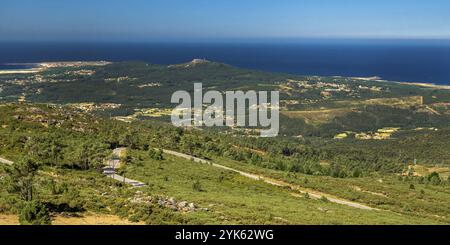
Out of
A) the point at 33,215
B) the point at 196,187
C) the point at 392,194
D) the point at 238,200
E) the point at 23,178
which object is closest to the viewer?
the point at 33,215

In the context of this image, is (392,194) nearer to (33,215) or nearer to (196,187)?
(196,187)

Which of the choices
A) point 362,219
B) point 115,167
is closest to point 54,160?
point 115,167

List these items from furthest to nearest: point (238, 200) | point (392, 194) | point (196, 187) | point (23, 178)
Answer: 1. point (392, 194)
2. point (196, 187)
3. point (238, 200)
4. point (23, 178)

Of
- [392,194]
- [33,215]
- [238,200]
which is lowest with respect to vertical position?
[392,194]

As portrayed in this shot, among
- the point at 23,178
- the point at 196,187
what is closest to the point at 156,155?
the point at 196,187

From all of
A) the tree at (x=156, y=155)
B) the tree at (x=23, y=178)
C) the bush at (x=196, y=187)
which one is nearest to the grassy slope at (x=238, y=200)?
the bush at (x=196, y=187)

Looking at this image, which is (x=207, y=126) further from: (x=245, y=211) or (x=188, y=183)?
(x=245, y=211)

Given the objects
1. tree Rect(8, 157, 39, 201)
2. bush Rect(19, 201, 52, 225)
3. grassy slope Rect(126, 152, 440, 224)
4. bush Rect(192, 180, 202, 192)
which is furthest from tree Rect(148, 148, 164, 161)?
bush Rect(19, 201, 52, 225)

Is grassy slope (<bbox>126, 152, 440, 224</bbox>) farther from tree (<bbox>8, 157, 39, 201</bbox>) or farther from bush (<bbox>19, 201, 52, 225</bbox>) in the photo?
tree (<bbox>8, 157, 39, 201</bbox>)
